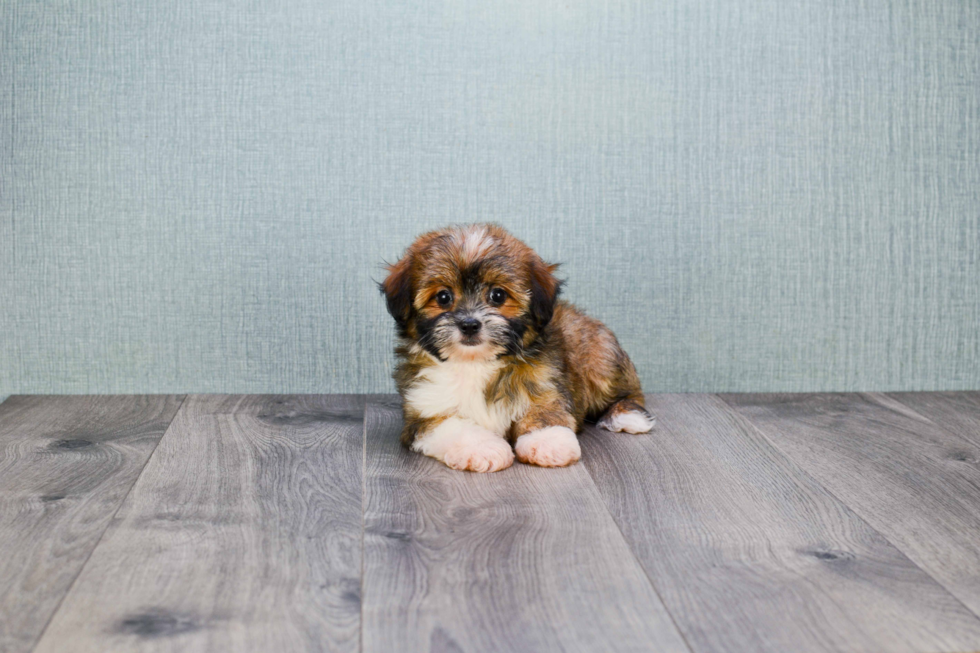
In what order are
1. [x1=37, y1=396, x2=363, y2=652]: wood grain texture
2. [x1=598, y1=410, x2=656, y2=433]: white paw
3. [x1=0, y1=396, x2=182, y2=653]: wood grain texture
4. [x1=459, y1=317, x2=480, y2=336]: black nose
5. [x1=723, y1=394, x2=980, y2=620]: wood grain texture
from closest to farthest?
1. [x1=37, y1=396, x2=363, y2=652]: wood grain texture
2. [x1=0, y1=396, x2=182, y2=653]: wood grain texture
3. [x1=723, y1=394, x2=980, y2=620]: wood grain texture
4. [x1=459, y1=317, x2=480, y2=336]: black nose
5. [x1=598, y1=410, x2=656, y2=433]: white paw

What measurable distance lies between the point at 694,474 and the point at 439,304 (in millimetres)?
744

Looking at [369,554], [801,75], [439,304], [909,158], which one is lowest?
[369,554]

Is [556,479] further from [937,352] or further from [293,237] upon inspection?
[937,352]

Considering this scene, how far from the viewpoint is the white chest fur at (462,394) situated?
2199mm

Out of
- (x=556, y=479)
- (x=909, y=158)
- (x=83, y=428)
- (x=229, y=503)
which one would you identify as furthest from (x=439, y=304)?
(x=909, y=158)

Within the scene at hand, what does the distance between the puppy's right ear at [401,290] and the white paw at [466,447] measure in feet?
0.95

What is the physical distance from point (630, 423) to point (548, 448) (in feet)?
1.48

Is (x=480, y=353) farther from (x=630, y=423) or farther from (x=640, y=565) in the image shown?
(x=640, y=565)

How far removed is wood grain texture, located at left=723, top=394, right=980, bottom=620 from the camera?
167cm

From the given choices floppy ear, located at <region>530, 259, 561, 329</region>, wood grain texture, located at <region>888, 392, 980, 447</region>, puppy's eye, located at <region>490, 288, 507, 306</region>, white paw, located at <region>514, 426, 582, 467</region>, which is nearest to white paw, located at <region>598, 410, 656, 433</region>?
white paw, located at <region>514, 426, 582, 467</region>

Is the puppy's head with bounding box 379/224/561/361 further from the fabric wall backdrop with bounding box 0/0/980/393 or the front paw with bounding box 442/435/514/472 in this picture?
the fabric wall backdrop with bounding box 0/0/980/393

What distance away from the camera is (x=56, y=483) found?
79.0 inches

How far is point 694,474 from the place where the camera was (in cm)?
212

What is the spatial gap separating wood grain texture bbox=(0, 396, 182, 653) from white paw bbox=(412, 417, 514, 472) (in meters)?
0.71
